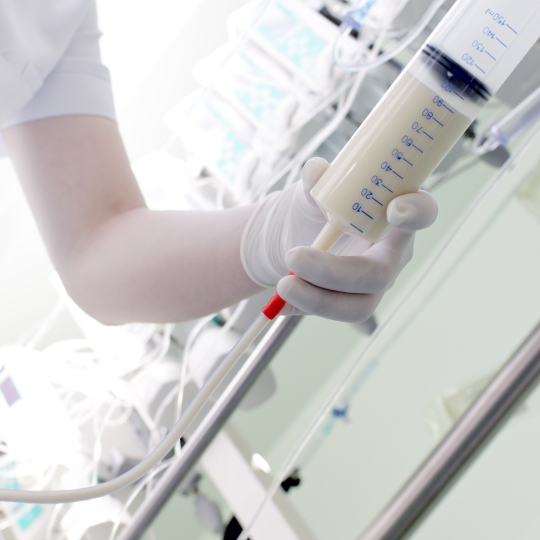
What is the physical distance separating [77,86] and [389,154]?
0.68m

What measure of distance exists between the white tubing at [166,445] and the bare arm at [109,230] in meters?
0.26

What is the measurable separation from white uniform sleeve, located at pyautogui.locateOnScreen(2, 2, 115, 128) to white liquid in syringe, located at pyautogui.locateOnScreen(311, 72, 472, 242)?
61cm

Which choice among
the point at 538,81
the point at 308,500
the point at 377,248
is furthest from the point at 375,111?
the point at 308,500

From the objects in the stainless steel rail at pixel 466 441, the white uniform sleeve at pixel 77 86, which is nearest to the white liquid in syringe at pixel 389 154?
the stainless steel rail at pixel 466 441

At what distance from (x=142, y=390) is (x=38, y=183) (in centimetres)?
60

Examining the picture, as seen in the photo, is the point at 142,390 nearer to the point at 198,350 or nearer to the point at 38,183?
the point at 198,350

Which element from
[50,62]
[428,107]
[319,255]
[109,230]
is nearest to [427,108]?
[428,107]

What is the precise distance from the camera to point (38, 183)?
0.86 meters

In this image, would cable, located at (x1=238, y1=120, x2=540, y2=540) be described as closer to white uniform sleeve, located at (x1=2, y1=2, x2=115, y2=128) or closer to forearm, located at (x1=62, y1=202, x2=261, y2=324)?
forearm, located at (x1=62, y1=202, x2=261, y2=324)

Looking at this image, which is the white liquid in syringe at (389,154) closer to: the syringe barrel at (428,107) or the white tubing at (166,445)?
the syringe barrel at (428,107)

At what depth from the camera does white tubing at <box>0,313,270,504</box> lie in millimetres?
476

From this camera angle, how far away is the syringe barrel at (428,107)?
0.43 meters

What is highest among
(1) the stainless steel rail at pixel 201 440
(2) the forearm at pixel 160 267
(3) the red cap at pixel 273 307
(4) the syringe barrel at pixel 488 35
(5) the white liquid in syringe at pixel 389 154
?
(4) the syringe barrel at pixel 488 35

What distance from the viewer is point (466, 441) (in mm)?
539
